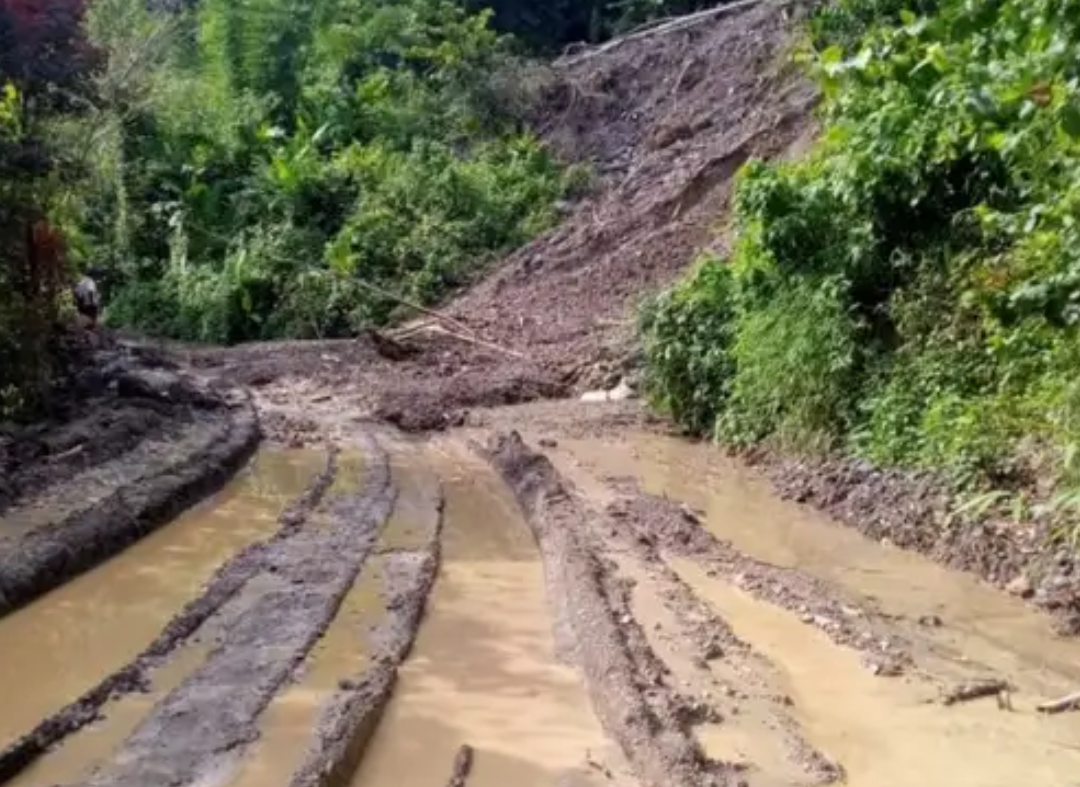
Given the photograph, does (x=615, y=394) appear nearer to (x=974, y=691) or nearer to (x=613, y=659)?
(x=613, y=659)

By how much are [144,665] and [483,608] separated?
186 cm

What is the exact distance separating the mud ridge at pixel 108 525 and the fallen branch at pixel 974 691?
458 cm

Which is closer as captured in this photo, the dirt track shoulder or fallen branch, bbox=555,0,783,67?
the dirt track shoulder

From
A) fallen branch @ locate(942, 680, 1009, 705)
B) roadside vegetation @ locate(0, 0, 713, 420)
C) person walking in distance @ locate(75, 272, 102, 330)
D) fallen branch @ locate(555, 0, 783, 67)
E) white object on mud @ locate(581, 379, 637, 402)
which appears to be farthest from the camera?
fallen branch @ locate(555, 0, 783, 67)

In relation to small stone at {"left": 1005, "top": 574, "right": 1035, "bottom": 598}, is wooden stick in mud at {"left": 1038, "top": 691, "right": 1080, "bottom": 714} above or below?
below

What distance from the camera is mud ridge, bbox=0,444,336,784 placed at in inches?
200

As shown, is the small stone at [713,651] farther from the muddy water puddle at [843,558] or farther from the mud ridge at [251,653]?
the mud ridge at [251,653]

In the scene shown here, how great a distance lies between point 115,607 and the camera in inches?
284

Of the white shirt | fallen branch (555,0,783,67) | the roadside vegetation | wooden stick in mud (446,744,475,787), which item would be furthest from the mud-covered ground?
fallen branch (555,0,783,67)

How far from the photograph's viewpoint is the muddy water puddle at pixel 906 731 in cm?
514

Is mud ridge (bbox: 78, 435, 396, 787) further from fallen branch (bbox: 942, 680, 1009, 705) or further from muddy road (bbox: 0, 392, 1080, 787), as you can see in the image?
fallen branch (bbox: 942, 680, 1009, 705)

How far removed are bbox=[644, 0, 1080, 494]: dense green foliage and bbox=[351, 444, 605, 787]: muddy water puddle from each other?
8.51ft

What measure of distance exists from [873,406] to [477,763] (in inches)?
217

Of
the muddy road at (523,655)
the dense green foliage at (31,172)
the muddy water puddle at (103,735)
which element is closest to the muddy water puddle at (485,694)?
the muddy road at (523,655)
